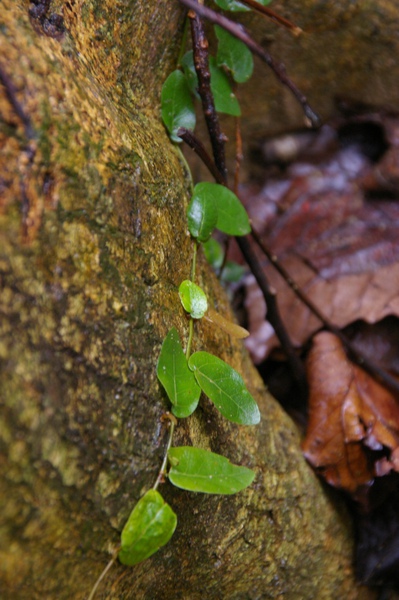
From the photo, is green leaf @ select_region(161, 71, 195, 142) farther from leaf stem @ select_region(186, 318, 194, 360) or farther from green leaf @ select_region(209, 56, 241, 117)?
leaf stem @ select_region(186, 318, 194, 360)

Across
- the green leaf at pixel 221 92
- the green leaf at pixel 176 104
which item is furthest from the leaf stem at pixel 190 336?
the green leaf at pixel 221 92

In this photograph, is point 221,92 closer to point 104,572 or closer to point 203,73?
point 203,73

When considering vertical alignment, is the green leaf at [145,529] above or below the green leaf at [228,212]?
below

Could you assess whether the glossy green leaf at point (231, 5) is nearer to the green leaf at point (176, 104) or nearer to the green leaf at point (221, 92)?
the green leaf at point (221, 92)

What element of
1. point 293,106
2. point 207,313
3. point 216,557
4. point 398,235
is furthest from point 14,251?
point 293,106

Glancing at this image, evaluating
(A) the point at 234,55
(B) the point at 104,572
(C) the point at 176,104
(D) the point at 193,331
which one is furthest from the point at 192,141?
(B) the point at 104,572

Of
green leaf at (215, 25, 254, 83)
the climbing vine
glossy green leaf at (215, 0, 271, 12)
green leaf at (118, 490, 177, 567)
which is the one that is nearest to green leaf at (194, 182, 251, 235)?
the climbing vine
